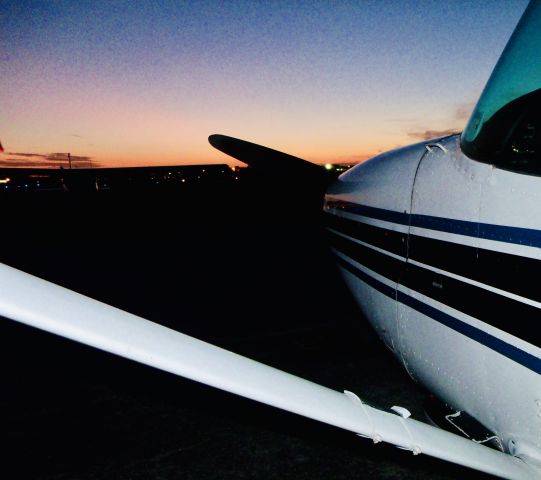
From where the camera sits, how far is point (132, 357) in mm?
1046

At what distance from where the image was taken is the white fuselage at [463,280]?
51.6 inches

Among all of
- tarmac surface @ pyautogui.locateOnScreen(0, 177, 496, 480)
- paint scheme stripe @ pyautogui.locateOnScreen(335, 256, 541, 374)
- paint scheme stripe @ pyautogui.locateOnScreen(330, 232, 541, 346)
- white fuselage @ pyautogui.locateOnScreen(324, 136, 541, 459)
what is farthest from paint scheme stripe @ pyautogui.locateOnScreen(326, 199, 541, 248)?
tarmac surface @ pyautogui.locateOnScreen(0, 177, 496, 480)

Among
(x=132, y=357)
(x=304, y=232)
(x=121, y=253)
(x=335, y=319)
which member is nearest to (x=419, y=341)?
(x=132, y=357)

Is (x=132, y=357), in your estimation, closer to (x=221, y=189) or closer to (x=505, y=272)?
(x=505, y=272)

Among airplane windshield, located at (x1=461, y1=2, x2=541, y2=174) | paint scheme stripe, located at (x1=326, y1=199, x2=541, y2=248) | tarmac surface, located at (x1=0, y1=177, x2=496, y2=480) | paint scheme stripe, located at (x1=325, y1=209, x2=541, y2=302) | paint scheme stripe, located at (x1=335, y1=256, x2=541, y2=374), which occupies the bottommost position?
tarmac surface, located at (x1=0, y1=177, x2=496, y2=480)

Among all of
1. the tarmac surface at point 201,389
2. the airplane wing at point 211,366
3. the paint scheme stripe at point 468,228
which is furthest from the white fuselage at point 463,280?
the tarmac surface at point 201,389

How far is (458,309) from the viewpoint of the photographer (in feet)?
5.22

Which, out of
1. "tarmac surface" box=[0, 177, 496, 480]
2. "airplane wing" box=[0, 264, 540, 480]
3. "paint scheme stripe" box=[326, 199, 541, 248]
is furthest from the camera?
"tarmac surface" box=[0, 177, 496, 480]

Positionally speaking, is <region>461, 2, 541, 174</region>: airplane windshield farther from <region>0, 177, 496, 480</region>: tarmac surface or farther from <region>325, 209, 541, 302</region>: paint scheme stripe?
<region>0, 177, 496, 480</region>: tarmac surface

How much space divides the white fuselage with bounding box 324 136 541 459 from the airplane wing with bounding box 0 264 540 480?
9.2 inches

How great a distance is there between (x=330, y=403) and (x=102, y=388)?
2.84 m

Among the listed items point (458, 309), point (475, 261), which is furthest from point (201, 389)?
point (475, 261)

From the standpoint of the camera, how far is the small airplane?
1.11 meters

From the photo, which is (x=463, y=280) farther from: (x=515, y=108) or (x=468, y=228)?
(x=515, y=108)
